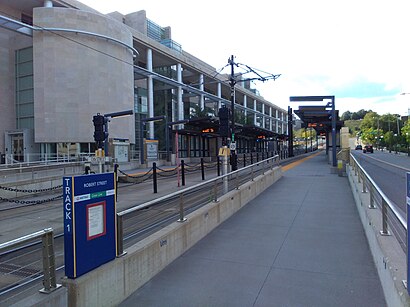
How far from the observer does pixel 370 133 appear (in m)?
106

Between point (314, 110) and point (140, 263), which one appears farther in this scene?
point (314, 110)

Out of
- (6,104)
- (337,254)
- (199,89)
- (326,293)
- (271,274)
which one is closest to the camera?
(326,293)

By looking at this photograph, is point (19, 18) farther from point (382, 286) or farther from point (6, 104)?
point (382, 286)

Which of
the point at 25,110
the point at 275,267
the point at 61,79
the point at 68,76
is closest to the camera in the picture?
the point at 275,267

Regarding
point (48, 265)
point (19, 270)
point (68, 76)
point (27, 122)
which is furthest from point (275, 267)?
point (27, 122)

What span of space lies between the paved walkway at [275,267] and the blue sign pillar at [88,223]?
0.81 m

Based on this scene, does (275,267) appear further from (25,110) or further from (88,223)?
(25,110)

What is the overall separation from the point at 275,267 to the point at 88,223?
2.95 metres

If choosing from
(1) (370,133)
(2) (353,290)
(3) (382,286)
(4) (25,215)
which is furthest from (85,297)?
(1) (370,133)

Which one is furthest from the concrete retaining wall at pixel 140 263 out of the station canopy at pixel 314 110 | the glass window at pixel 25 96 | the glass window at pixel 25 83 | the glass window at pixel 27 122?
the glass window at pixel 25 83

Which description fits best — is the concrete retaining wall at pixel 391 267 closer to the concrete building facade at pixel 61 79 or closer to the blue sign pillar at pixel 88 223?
the blue sign pillar at pixel 88 223

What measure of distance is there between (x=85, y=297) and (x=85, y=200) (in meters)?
1.03

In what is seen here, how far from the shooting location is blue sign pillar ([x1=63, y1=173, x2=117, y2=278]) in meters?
3.59

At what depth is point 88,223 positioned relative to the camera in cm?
381
